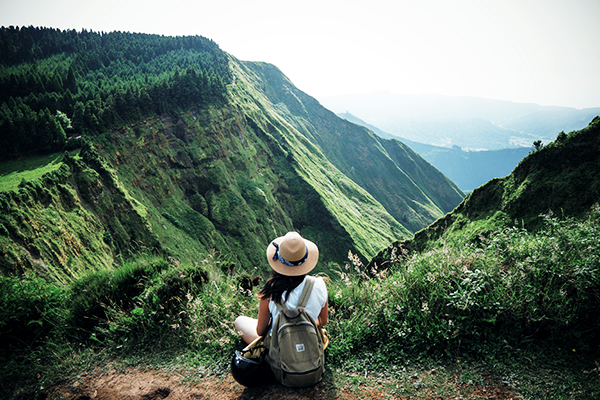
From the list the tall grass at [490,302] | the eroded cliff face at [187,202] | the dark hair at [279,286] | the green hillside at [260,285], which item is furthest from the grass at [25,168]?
the tall grass at [490,302]

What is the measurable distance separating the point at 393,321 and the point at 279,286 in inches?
87.1

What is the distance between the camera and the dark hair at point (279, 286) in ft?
12.2

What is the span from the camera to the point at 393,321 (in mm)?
4672

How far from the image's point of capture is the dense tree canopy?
2712 cm

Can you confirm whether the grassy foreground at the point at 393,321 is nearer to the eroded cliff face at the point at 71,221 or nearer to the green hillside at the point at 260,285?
the green hillside at the point at 260,285

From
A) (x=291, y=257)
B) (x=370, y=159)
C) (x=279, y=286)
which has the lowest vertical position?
(x=279, y=286)

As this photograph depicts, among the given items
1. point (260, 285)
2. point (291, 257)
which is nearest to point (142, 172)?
point (260, 285)

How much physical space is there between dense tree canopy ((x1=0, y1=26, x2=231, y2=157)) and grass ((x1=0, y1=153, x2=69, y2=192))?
38.3 inches

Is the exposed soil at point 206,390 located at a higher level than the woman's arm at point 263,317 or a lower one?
lower

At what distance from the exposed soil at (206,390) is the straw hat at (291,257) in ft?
5.25

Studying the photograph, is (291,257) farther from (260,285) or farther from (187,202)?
(187,202)

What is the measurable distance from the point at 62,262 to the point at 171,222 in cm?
2051

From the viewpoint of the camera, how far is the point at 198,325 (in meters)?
5.21

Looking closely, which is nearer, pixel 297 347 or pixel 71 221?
pixel 297 347
